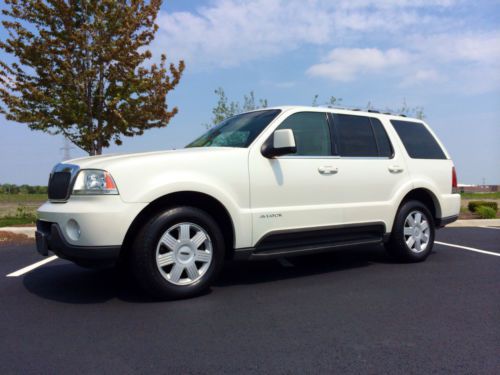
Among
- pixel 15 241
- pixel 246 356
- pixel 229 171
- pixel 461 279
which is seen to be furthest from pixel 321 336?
pixel 15 241

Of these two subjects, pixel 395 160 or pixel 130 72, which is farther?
pixel 130 72

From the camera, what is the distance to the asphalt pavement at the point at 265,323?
2.56 meters

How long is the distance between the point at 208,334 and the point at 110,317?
0.92 m

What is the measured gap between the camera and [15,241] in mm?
8156

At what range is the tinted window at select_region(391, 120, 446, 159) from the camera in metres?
5.86

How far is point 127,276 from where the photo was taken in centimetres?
484

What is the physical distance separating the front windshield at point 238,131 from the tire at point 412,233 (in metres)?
2.20

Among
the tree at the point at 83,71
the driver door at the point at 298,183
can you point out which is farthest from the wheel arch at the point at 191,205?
the tree at the point at 83,71

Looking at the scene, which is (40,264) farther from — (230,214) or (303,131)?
(303,131)

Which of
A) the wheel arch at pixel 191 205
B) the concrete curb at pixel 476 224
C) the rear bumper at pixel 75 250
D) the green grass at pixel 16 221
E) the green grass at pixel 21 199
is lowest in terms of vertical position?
the green grass at pixel 21 199

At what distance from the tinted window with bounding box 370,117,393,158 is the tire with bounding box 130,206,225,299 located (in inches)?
101

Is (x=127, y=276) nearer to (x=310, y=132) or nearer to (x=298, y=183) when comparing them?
(x=298, y=183)

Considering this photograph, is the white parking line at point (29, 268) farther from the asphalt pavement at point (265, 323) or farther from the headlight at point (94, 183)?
the headlight at point (94, 183)

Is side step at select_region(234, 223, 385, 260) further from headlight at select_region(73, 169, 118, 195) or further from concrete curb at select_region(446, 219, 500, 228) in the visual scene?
concrete curb at select_region(446, 219, 500, 228)
